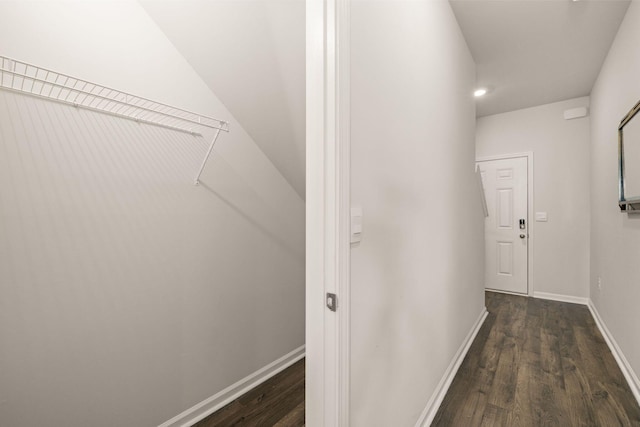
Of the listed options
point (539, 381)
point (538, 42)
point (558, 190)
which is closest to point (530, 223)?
point (558, 190)

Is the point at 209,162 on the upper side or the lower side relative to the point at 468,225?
upper

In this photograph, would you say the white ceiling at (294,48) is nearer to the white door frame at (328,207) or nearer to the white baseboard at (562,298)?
the white door frame at (328,207)

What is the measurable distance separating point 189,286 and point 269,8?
5.02 feet

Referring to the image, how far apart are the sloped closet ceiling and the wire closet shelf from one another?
24 cm

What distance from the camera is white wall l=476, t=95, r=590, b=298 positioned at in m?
3.65

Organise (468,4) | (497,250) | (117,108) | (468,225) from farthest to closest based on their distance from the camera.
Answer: (497,250)
(468,225)
(468,4)
(117,108)

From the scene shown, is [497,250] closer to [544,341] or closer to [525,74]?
[544,341]

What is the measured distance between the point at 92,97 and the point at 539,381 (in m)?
3.13

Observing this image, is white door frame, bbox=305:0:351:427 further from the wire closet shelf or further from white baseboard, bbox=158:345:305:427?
white baseboard, bbox=158:345:305:427

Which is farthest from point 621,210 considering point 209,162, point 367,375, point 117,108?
point 117,108

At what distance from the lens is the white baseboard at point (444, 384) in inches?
63.4

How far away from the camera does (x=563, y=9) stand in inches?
84.4

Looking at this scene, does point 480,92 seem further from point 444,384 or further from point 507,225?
point 444,384

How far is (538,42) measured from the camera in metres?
2.55
